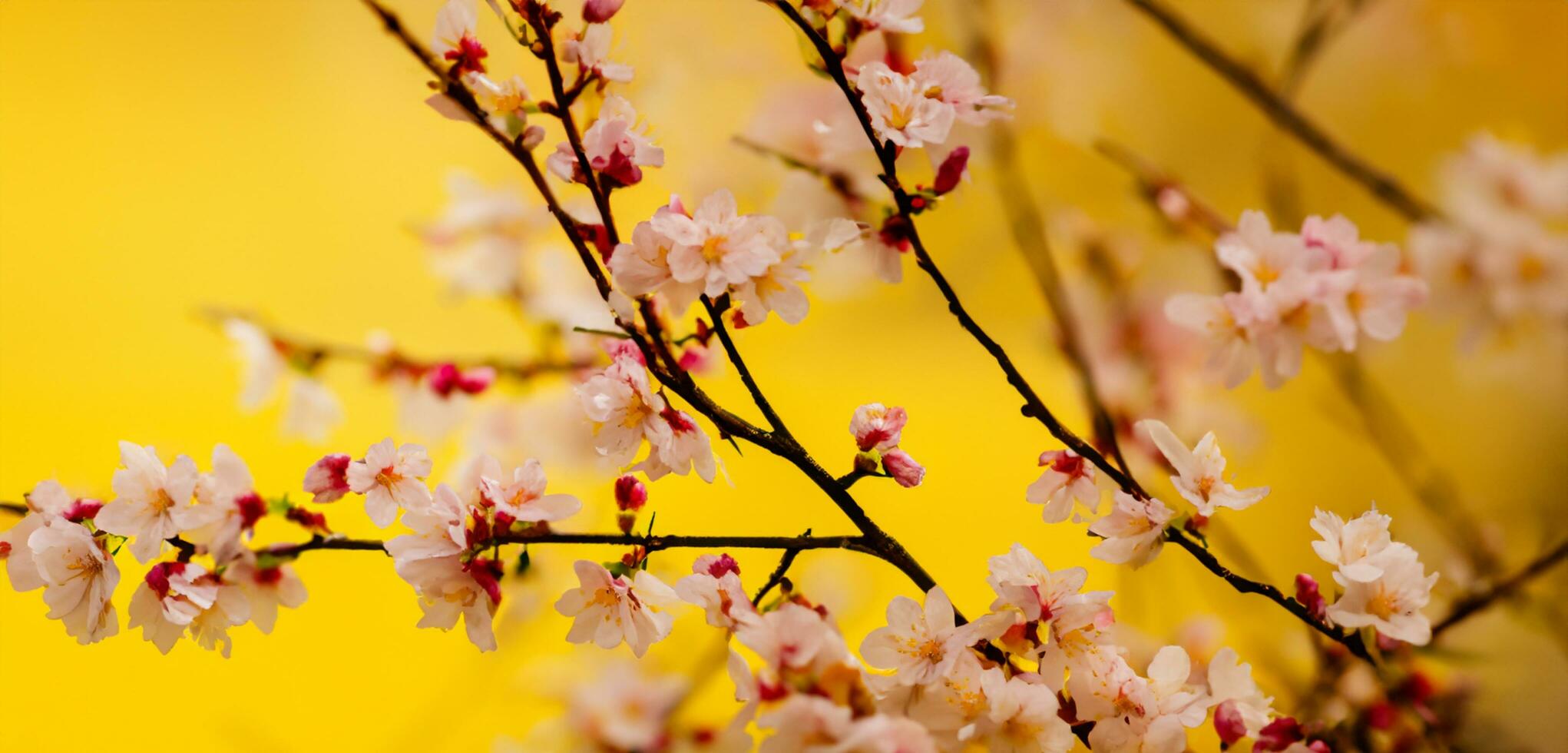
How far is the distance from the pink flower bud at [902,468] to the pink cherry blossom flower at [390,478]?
0.24m

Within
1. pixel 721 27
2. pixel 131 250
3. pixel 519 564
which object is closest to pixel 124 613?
pixel 131 250

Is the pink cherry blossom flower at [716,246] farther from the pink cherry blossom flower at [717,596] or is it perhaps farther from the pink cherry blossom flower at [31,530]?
the pink cherry blossom flower at [31,530]

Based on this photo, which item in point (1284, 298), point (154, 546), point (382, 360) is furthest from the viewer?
point (382, 360)

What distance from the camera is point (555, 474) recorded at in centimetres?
107

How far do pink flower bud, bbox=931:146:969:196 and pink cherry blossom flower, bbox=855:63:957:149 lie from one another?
0.10ft

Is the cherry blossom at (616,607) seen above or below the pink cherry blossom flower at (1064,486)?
below

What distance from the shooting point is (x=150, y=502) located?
1.45ft

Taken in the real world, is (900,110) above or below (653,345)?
above

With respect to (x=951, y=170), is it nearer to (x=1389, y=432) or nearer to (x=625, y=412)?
(x=625, y=412)

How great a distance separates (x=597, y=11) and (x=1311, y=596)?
1.62 ft

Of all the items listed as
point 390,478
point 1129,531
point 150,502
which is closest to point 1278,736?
point 1129,531

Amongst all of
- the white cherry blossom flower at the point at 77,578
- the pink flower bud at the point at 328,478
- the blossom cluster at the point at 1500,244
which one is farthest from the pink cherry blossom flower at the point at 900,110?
the blossom cluster at the point at 1500,244

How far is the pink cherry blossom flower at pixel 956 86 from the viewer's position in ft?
1.56

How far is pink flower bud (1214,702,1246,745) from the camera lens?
0.48m
